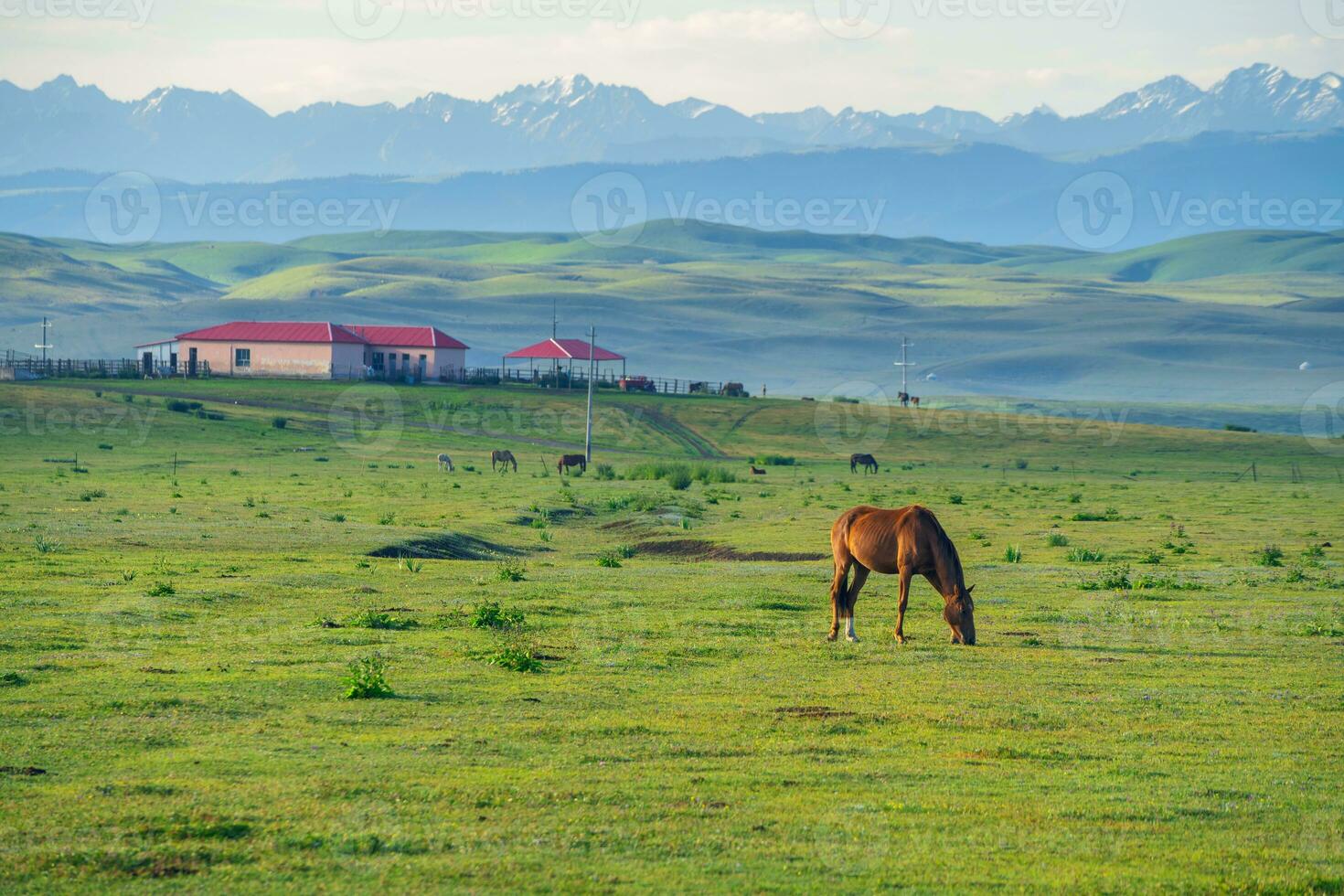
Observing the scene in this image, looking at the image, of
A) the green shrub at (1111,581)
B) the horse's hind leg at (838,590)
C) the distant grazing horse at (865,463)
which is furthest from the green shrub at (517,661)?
the distant grazing horse at (865,463)

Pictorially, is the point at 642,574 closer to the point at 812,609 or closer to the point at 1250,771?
the point at 812,609

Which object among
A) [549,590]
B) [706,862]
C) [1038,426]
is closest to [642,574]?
[549,590]

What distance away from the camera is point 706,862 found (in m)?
10.7

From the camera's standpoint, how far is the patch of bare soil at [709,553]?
35625 mm

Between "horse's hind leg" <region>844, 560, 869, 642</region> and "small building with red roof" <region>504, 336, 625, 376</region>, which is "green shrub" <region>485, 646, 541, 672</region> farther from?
"small building with red roof" <region>504, 336, 625, 376</region>

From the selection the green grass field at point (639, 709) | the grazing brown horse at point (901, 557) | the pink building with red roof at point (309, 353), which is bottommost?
the green grass field at point (639, 709)

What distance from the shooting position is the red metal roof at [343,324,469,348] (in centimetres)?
11900

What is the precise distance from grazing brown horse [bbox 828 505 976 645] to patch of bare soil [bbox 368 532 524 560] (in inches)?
541

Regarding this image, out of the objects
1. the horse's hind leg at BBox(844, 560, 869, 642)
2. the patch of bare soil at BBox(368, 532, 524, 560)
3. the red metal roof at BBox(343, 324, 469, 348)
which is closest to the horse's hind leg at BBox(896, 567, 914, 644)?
the horse's hind leg at BBox(844, 560, 869, 642)

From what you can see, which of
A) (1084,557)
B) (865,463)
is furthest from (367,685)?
(865,463)

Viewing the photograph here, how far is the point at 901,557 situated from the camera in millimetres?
20734

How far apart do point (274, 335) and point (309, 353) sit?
377 cm

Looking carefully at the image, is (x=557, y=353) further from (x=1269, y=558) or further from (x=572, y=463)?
(x=1269, y=558)

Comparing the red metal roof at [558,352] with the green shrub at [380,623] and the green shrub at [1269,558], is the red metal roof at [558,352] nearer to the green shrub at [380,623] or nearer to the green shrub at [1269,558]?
the green shrub at [1269,558]
